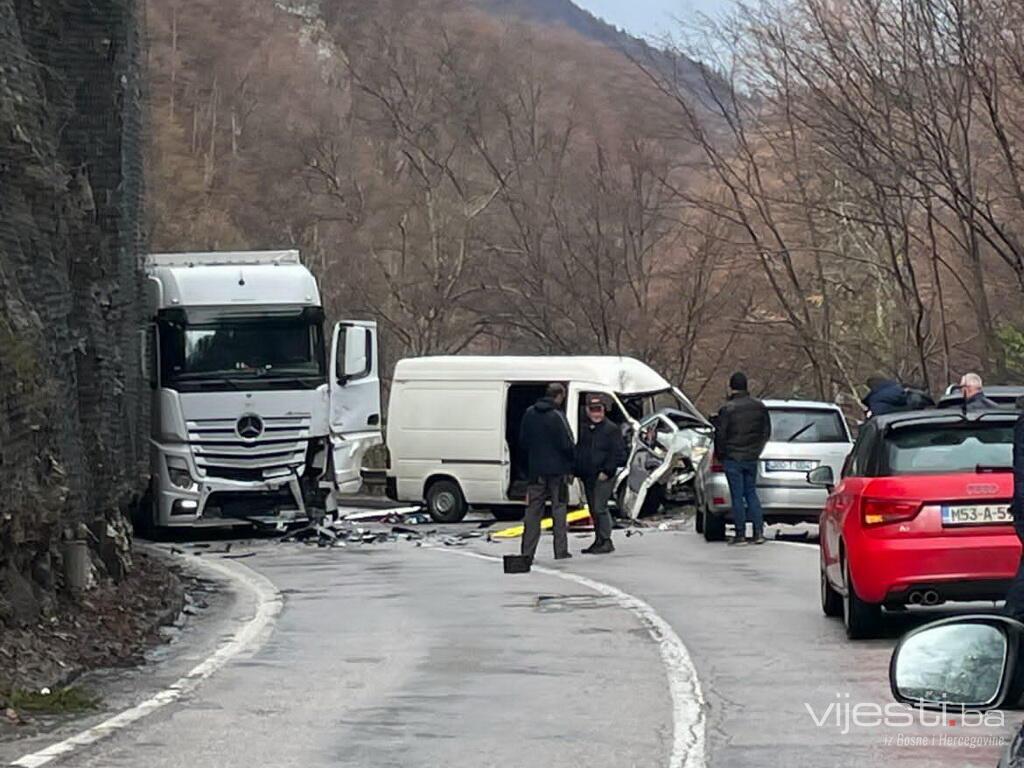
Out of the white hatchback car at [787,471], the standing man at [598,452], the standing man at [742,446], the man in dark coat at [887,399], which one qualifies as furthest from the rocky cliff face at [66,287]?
the man in dark coat at [887,399]

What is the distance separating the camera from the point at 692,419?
2872 centimetres

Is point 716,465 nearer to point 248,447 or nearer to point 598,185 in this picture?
point 248,447

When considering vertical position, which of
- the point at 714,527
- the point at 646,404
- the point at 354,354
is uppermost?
the point at 354,354

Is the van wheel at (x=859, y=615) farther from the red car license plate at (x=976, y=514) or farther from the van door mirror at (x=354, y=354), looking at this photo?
the van door mirror at (x=354, y=354)

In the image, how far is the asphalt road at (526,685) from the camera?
8.33 meters

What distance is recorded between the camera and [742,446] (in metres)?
21.0

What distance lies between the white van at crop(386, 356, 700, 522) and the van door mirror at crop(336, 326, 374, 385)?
2.94m

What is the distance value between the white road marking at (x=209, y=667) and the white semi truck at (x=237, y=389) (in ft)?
14.7

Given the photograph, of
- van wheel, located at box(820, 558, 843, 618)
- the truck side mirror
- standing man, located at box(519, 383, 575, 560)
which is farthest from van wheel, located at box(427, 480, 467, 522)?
van wheel, located at box(820, 558, 843, 618)

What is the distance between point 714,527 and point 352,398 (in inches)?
233

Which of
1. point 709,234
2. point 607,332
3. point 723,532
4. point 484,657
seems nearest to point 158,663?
point 484,657

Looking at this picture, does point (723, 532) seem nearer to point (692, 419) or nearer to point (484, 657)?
point (692, 419)

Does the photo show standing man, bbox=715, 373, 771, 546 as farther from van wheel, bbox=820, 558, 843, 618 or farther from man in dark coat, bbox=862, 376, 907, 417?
van wheel, bbox=820, 558, 843, 618

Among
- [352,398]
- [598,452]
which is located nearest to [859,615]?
[598,452]
